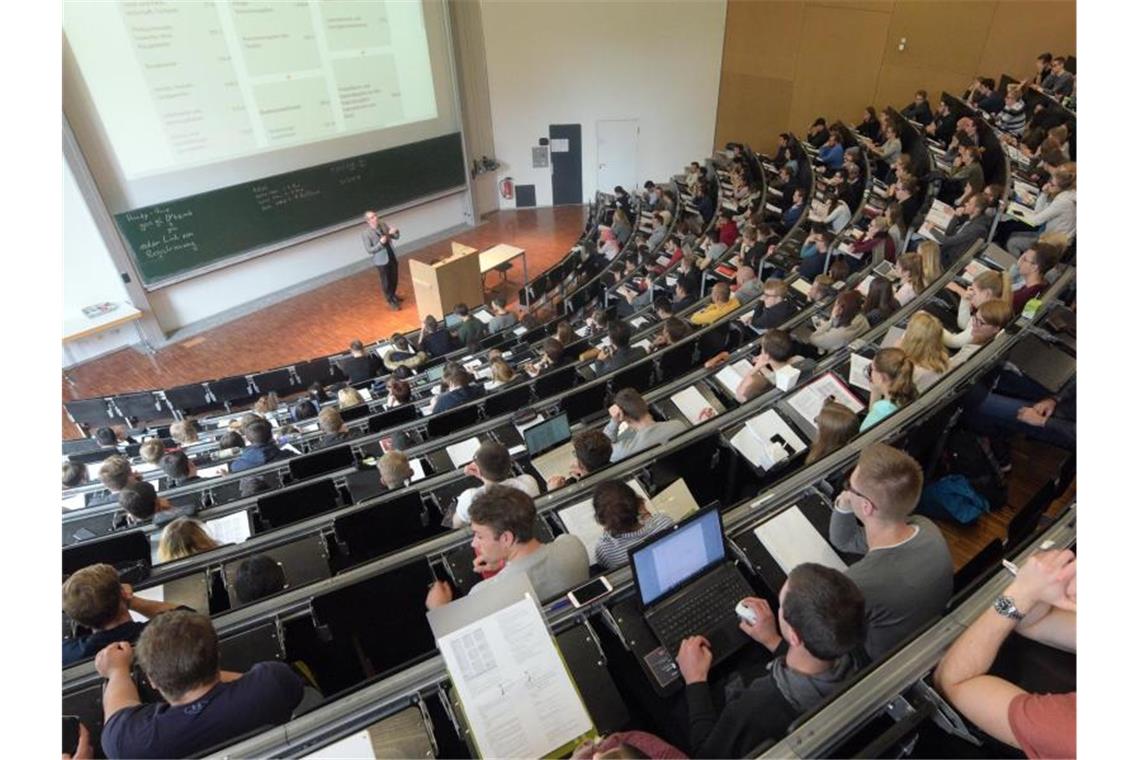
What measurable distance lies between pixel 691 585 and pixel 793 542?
0.58m

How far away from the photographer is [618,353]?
221 inches

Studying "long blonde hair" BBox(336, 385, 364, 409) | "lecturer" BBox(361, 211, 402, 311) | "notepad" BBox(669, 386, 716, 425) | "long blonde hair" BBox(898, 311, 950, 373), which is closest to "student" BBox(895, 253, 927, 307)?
"long blonde hair" BBox(898, 311, 950, 373)

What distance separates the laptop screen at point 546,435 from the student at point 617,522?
1.43 m

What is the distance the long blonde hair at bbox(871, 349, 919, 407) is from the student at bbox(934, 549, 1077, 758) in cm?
194

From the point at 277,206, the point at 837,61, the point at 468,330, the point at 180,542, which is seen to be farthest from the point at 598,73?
the point at 180,542

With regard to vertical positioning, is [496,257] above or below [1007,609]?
below

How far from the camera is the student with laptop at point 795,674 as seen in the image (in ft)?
6.28

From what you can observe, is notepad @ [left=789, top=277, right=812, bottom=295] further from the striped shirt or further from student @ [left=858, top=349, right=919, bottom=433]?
the striped shirt

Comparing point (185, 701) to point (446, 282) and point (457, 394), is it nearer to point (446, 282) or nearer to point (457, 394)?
point (457, 394)

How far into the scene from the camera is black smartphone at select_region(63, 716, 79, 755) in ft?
7.00

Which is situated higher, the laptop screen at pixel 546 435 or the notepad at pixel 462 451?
the laptop screen at pixel 546 435

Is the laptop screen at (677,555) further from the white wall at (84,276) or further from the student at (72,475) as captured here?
the white wall at (84,276)

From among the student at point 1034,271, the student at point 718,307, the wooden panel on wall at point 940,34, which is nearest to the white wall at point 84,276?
the student at point 718,307

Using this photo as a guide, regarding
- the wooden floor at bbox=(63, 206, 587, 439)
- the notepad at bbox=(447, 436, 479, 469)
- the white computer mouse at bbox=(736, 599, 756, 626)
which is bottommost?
the wooden floor at bbox=(63, 206, 587, 439)
